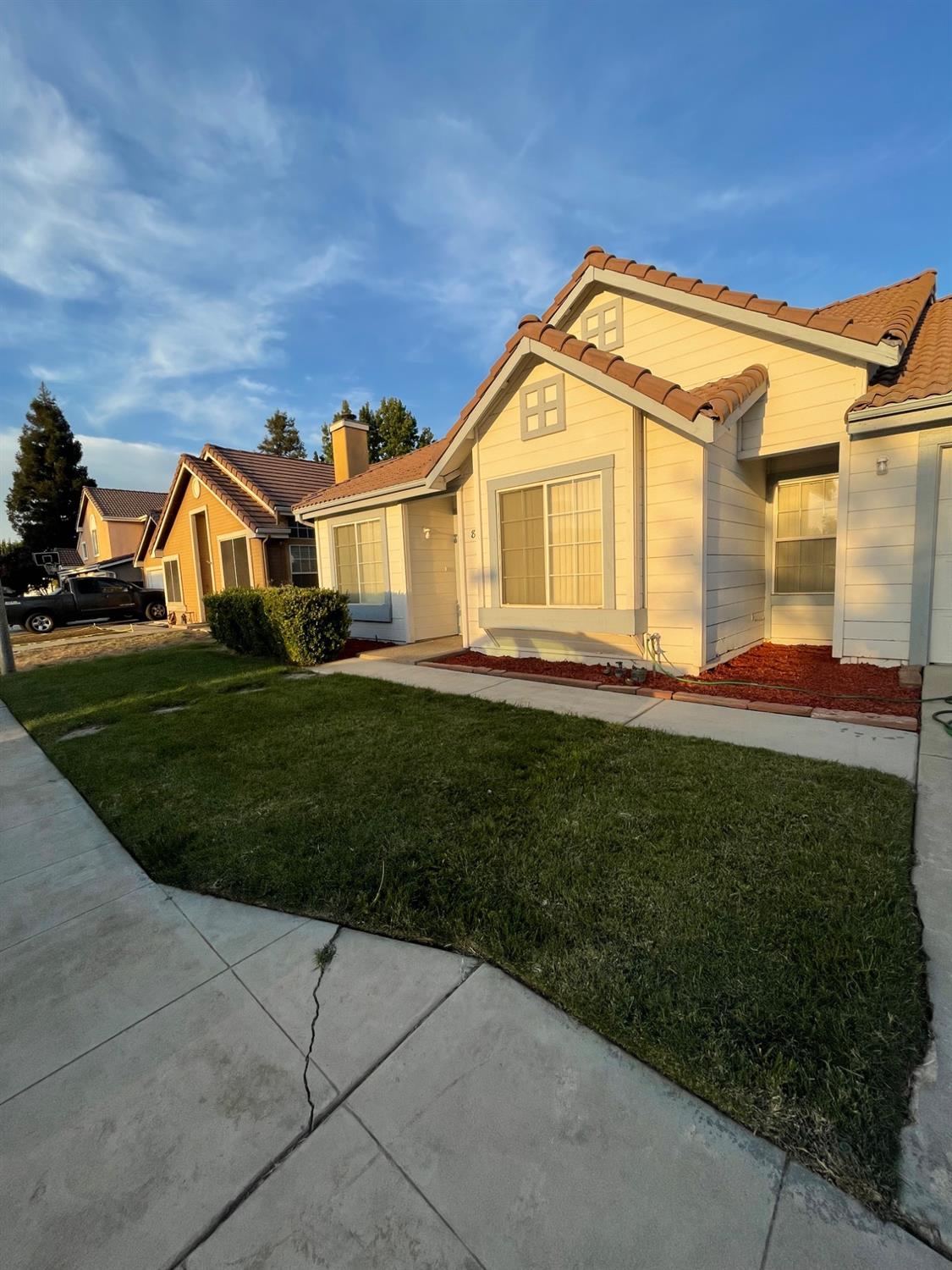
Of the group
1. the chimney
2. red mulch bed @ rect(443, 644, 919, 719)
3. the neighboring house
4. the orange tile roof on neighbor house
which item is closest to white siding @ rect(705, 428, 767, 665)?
red mulch bed @ rect(443, 644, 919, 719)

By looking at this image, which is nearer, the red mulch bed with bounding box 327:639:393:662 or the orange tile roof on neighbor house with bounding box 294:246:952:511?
the orange tile roof on neighbor house with bounding box 294:246:952:511

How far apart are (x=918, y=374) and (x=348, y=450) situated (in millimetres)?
10948

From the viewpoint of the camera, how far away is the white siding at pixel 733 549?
6.30 metres

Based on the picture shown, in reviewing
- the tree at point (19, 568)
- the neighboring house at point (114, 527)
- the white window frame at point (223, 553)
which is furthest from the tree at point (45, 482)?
the white window frame at point (223, 553)

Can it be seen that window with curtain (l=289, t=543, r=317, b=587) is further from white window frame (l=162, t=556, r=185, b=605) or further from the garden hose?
the garden hose

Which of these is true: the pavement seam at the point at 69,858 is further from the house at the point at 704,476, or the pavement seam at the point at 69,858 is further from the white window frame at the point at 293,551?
the white window frame at the point at 293,551

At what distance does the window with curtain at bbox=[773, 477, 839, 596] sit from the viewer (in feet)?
23.7

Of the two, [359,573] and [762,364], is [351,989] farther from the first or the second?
[359,573]

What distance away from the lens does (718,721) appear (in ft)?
15.7

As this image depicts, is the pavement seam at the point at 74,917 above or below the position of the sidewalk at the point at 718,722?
below

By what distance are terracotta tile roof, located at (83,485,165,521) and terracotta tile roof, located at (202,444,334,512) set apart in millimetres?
18663

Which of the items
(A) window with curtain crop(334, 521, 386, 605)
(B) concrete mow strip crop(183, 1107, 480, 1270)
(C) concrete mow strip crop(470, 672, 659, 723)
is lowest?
(B) concrete mow strip crop(183, 1107, 480, 1270)

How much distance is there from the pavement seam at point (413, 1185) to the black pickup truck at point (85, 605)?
2208cm

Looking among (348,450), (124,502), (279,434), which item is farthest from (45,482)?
(348,450)
